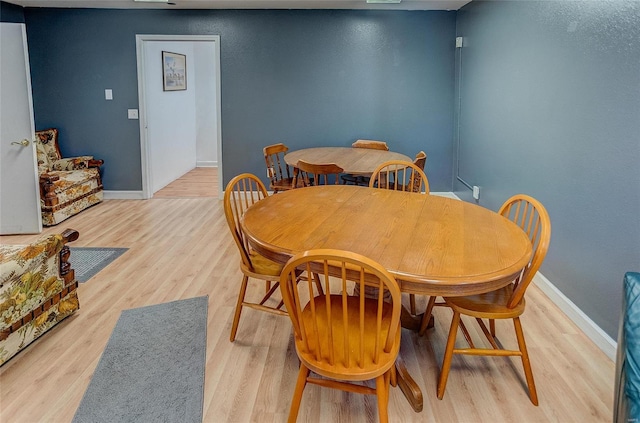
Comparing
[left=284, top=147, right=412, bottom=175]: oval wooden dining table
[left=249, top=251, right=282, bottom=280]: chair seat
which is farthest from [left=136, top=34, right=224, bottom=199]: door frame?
[left=249, top=251, right=282, bottom=280]: chair seat

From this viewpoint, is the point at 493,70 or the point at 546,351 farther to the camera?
the point at 493,70

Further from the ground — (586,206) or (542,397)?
(586,206)

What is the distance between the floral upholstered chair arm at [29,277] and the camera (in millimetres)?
2277

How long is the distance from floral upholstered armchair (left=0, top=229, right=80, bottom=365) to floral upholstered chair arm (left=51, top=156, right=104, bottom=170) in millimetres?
2994

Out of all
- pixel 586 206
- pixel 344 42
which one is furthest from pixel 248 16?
pixel 586 206

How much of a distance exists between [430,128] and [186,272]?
11.3 feet

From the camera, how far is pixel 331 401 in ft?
6.92

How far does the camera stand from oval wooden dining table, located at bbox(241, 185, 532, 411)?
1627 millimetres

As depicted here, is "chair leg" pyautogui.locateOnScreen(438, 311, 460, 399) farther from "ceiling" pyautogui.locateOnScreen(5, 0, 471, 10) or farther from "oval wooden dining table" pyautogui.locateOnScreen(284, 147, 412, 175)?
"ceiling" pyautogui.locateOnScreen(5, 0, 471, 10)

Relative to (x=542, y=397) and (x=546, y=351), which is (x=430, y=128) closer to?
(x=546, y=351)

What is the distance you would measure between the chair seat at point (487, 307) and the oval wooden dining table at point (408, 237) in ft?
0.96

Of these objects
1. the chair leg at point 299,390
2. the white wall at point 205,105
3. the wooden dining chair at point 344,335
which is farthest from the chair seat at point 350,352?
the white wall at point 205,105

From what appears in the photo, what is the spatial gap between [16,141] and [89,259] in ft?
4.55

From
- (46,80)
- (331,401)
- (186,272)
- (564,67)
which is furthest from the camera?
(46,80)
